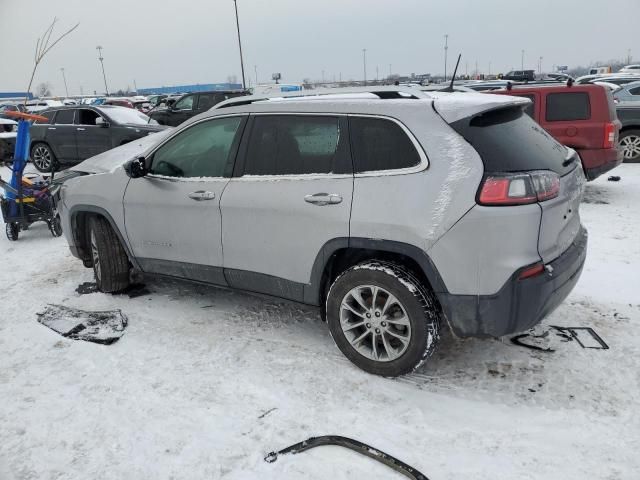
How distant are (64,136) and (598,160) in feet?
37.2

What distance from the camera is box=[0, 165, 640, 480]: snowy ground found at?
253 cm

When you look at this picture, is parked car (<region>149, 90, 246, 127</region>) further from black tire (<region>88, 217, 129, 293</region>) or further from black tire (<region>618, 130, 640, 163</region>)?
black tire (<region>88, 217, 129, 293</region>)

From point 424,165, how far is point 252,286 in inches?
63.4

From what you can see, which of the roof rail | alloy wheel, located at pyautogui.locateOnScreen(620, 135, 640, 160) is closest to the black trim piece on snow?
the roof rail

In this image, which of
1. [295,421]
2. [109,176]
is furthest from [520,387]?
[109,176]

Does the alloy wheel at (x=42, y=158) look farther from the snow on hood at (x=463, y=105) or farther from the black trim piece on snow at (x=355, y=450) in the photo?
the black trim piece on snow at (x=355, y=450)

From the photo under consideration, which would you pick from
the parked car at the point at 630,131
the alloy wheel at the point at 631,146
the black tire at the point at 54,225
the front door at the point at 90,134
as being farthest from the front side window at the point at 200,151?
the alloy wheel at the point at 631,146

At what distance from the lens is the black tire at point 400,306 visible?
3006 mm

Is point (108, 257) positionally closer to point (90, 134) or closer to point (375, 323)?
point (375, 323)

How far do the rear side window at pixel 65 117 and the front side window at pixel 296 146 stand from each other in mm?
10223

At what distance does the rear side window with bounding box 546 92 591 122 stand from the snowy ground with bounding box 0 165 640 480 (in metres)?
4.39

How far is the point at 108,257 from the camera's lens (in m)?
4.60

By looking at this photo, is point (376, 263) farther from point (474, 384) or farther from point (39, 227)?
point (39, 227)

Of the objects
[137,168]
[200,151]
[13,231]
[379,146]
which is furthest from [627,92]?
[13,231]
